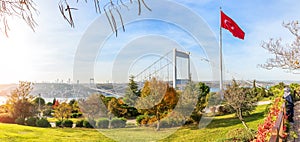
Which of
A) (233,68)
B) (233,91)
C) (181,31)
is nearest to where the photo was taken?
(233,91)

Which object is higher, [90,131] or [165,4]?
[165,4]

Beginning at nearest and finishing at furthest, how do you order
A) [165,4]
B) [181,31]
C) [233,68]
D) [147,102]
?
[165,4] → [181,31] → [147,102] → [233,68]

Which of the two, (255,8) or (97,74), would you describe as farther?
(255,8)

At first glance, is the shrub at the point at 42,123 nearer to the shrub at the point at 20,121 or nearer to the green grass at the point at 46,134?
the green grass at the point at 46,134

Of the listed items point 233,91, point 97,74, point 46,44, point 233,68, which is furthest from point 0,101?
point 233,68

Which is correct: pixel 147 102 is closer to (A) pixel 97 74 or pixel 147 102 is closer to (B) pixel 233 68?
(A) pixel 97 74

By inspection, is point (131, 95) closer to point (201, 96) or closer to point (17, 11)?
point (201, 96)

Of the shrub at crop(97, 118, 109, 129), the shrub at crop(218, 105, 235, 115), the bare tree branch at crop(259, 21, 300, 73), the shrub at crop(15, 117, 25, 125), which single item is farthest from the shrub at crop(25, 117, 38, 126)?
the bare tree branch at crop(259, 21, 300, 73)
